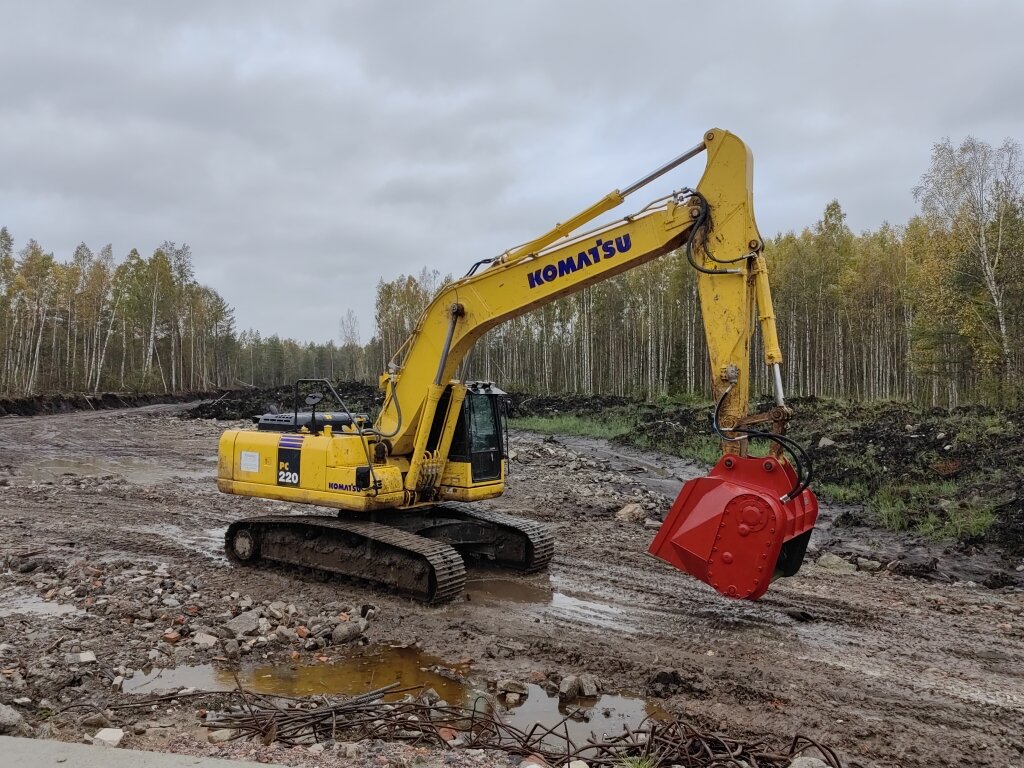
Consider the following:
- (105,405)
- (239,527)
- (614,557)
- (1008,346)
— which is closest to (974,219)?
(1008,346)

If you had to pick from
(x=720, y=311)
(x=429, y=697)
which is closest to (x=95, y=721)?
(x=429, y=697)

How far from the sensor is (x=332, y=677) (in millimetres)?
5723

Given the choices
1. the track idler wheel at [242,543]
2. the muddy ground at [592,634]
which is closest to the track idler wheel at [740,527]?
the muddy ground at [592,634]

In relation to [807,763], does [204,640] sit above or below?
below

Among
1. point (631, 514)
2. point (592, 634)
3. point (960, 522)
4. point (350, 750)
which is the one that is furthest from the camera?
point (631, 514)

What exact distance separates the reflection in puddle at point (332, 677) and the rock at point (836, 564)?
5.57m

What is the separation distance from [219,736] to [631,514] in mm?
9016

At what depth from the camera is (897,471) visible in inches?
542

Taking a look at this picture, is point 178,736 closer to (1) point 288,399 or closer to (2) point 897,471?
(2) point 897,471

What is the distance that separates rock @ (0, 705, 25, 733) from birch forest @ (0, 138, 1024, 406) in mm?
24003

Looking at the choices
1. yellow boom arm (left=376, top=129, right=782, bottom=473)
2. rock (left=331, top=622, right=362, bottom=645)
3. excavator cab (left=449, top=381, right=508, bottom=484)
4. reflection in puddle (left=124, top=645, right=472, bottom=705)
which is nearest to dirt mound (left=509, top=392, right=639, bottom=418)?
excavator cab (left=449, top=381, right=508, bottom=484)

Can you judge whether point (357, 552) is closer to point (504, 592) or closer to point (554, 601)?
point (504, 592)

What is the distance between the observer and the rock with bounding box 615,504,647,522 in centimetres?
1233

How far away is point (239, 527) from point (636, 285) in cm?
4167
